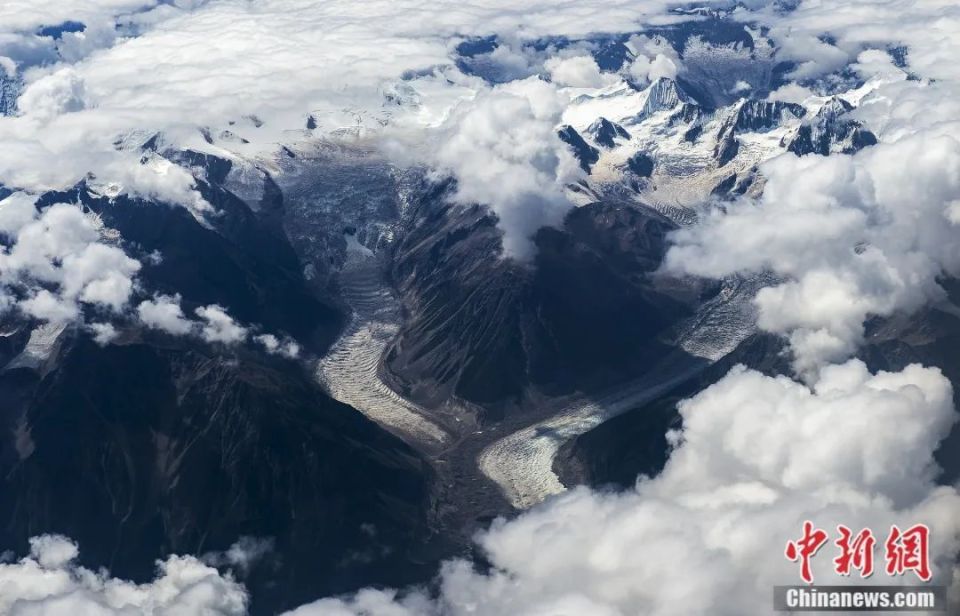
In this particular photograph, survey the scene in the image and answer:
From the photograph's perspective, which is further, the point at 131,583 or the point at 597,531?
the point at 131,583

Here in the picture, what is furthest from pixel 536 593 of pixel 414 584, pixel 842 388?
pixel 842 388

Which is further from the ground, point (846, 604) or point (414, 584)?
point (846, 604)

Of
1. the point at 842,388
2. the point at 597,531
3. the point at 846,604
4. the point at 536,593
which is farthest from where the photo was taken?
the point at 842,388

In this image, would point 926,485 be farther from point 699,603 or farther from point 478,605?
point 478,605

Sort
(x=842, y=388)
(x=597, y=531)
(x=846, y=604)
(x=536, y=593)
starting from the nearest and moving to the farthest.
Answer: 1. (x=846, y=604)
2. (x=536, y=593)
3. (x=597, y=531)
4. (x=842, y=388)

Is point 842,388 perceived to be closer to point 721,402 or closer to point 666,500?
point 721,402

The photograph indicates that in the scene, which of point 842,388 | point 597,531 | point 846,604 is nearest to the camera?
point 846,604

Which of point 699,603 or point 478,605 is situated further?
point 478,605

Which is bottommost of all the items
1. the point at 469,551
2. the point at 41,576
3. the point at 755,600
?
the point at 469,551

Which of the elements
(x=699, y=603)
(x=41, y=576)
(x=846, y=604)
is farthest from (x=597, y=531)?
(x=41, y=576)
